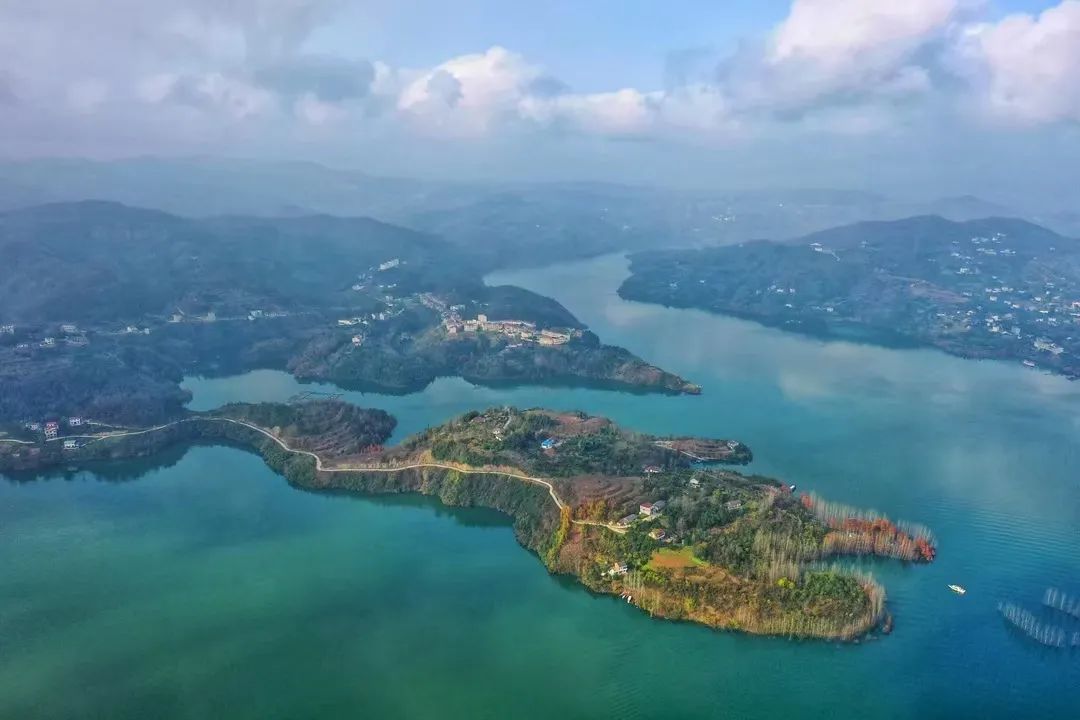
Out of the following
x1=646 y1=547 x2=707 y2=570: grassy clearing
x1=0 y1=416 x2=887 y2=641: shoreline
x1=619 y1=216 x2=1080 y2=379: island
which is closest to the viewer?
x1=0 y1=416 x2=887 y2=641: shoreline

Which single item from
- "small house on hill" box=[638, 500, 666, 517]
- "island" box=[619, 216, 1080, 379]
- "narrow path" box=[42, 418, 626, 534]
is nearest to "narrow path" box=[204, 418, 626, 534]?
"narrow path" box=[42, 418, 626, 534]

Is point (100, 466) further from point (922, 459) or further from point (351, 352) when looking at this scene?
point (922, 459)

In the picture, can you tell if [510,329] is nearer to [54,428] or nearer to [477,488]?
[477,488]

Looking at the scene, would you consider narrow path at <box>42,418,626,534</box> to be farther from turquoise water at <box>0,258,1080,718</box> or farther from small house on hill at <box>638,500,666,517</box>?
turquoise water at <box>0,258,1080,718</box>

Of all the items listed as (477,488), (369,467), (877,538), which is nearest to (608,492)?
(477,488)

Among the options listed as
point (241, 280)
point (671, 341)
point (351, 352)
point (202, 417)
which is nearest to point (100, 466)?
point (202, 417)

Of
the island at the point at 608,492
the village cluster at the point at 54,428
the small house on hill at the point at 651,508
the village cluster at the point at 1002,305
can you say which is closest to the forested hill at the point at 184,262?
the village cluster at the point at 54,428

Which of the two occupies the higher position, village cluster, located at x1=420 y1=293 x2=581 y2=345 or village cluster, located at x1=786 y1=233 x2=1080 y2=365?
village cluster, located at x1=786 y1=233 x2=1080 y2=365

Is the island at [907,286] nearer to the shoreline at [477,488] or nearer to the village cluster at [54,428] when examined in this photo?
the shoreline at [477,488]
